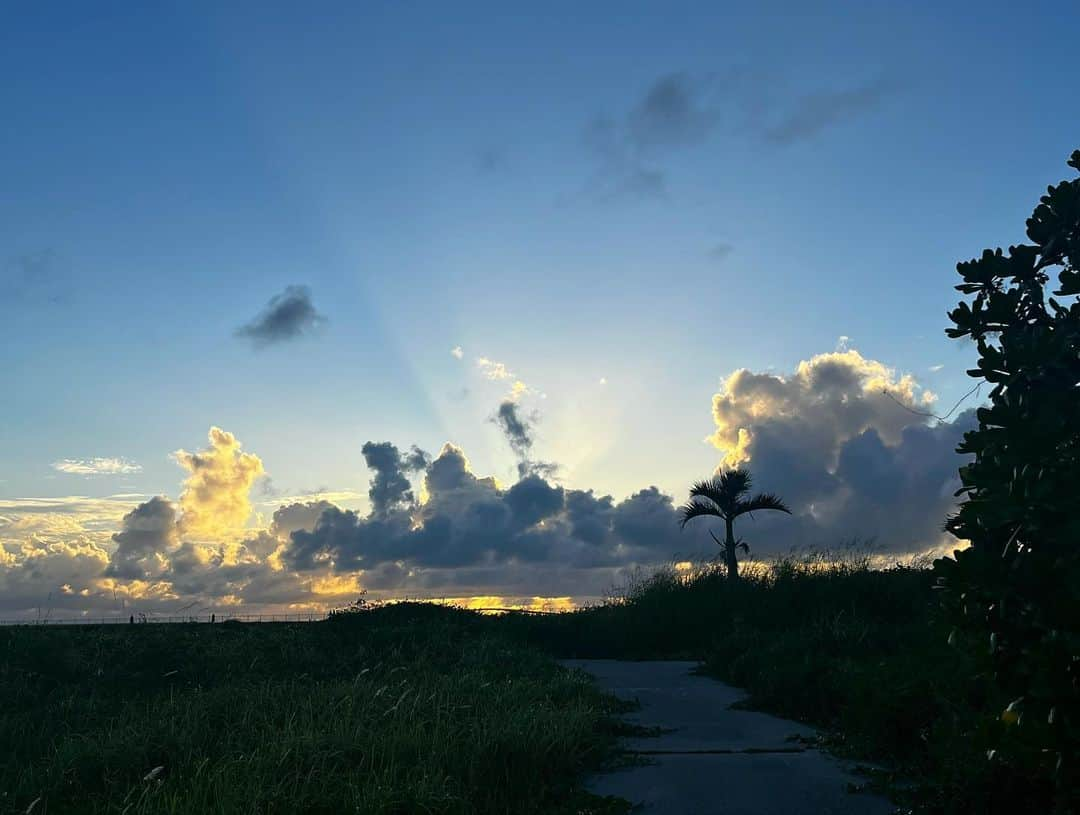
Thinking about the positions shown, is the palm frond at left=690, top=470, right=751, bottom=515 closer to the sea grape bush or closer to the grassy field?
the grassy field

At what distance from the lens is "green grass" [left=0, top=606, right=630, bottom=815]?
726 cm

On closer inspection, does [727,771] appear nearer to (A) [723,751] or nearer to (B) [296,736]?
(A) [723,751]

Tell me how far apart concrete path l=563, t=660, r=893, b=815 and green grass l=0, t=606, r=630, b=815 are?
0.54 m

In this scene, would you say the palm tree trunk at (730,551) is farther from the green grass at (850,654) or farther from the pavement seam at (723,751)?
the pavement seam at (723,751)

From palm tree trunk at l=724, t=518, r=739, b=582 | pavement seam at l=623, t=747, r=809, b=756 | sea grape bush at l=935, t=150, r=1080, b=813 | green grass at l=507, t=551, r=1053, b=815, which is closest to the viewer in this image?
sea grape bush at l=935, t=150, r=1080, b=813

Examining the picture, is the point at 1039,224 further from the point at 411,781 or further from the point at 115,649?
the point at 115,649

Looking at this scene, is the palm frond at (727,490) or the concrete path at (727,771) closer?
the concrete path at (727,771)

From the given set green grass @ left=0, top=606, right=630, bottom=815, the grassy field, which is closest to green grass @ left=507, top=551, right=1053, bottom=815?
the grassy field

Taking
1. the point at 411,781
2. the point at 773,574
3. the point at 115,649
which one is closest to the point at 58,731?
the point at 115,649

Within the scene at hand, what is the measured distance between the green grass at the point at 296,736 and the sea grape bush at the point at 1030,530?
3406mm

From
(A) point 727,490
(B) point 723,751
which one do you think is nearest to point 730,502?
(A) point 727,490

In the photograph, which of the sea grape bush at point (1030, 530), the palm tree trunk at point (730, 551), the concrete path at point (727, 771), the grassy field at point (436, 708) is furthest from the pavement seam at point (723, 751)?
the palm tree trunk at point (730, 551)

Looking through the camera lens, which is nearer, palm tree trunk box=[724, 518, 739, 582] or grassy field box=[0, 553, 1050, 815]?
grassy field box=[0, 553, 1050, 815]

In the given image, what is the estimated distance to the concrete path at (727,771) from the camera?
7164 mm
